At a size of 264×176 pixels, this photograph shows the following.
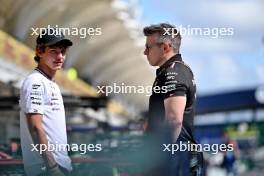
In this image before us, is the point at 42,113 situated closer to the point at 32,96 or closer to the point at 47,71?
the point at 32,96

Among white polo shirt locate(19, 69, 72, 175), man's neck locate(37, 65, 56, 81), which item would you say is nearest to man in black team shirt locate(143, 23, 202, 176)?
white polo shirt locate(19, 69, 72, 175)

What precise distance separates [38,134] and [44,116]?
20cm

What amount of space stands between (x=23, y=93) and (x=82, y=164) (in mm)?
1006

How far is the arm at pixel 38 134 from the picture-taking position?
4.25 m

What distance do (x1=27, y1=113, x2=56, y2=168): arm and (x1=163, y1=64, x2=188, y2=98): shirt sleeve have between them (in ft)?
2.43

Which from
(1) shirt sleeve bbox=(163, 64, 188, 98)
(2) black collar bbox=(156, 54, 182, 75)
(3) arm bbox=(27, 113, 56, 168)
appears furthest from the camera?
(2) black collar bbox=(156, 54, 182, 75)

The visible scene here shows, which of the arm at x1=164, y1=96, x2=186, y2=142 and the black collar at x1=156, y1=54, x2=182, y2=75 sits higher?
the black collar at x1=156, y1=54, x2=182, y2=75

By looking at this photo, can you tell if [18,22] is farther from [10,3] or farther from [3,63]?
[3,63]

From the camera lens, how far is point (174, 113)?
14.1 feet

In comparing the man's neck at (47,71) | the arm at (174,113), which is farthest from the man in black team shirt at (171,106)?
the man's neck at (47,71)

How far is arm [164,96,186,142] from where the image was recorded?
428cm

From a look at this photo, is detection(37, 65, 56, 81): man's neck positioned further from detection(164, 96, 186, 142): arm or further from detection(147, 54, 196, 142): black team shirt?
detection(164, 96, 186, 142): arm

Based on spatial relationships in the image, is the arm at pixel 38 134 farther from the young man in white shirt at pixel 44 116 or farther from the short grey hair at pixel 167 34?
the short grey hair at pixel 167 34

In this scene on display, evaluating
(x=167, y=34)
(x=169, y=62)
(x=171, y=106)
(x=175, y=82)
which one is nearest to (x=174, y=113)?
(x=171, y=106)
